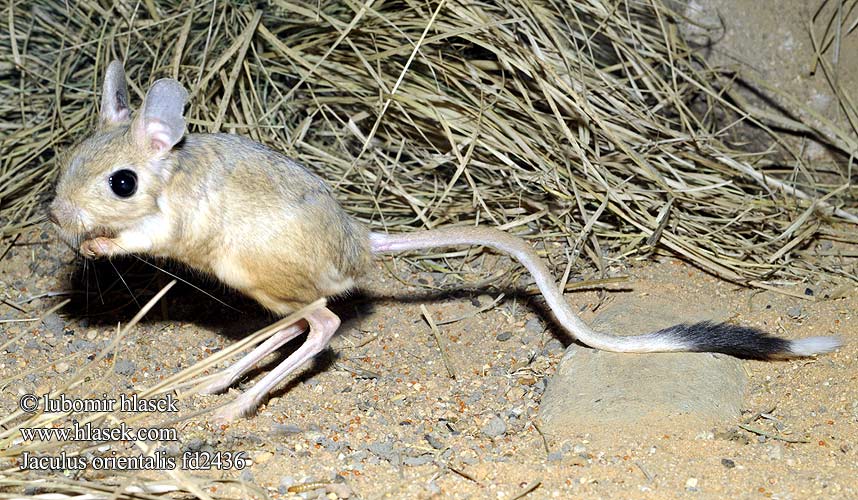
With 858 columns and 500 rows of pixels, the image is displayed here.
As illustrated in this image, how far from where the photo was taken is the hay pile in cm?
429

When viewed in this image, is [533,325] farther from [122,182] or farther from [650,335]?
[122,182]

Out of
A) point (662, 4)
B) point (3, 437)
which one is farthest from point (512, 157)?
point (3, 437)

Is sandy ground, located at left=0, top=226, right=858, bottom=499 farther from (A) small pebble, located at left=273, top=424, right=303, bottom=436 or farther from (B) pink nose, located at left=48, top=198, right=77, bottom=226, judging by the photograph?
(B) pink nose, located at left=48, top=198, right=77, bottom=226

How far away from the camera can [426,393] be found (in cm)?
354

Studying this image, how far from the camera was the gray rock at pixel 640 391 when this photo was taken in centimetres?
315

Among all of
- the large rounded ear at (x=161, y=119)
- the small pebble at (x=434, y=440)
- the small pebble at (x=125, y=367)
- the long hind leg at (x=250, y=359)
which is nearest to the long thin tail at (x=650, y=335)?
the long hind leg at (x=250, y=359)

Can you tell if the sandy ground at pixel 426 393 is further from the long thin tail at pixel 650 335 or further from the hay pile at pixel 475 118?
the hay pile at pixel 475 118

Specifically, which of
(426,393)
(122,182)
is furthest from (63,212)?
(426,393)

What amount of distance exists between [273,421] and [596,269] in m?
1.67

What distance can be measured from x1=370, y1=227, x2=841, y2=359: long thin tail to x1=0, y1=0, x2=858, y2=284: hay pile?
2.08 ft

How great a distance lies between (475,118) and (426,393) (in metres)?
1.50

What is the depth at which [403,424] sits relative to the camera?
10.8 ft

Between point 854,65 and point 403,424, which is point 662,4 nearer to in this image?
point 854,65

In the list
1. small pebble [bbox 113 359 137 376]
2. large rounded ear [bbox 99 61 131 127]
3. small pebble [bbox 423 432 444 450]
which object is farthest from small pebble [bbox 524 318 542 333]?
large rounded ear [bbox 99 61 131 127]
